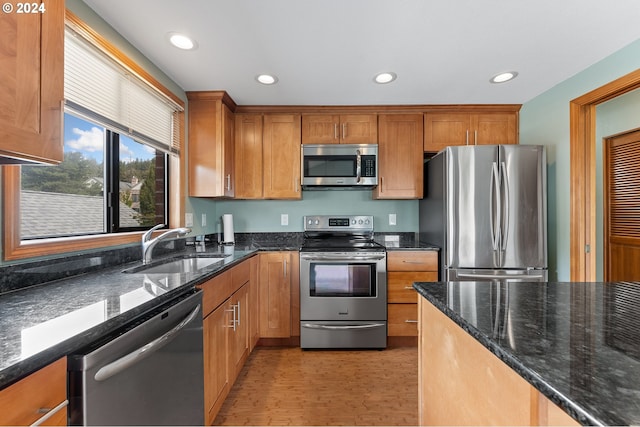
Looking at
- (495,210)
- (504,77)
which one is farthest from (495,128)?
(495,210)

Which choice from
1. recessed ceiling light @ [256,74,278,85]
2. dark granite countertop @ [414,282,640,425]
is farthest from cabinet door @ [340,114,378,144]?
dark granite countertop @ [414,282,640,425]

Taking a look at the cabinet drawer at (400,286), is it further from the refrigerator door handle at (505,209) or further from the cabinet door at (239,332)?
the cabinet door at (239,332)

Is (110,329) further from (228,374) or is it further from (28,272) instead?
(228,374)

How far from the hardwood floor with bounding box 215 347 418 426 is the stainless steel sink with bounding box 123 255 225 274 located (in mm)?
886

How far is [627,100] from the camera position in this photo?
2.82 metres

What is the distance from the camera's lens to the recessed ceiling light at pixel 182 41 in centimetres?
164

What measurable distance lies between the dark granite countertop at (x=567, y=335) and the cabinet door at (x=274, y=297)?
5.43ft

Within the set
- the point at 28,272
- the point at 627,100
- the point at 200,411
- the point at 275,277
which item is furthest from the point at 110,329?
the point at 627,100

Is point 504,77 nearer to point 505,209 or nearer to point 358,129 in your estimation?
point 505,209

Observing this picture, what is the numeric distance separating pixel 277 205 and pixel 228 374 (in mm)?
1768

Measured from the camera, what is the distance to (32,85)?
0.81 m

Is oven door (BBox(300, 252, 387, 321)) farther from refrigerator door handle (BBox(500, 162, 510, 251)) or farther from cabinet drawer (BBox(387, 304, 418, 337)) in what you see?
refrigerator door handle (BBox(500, 162, 510, 251))

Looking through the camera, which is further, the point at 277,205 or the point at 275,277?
the point at 277,205

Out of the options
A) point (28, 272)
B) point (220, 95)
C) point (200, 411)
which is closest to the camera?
point (28, 272)
